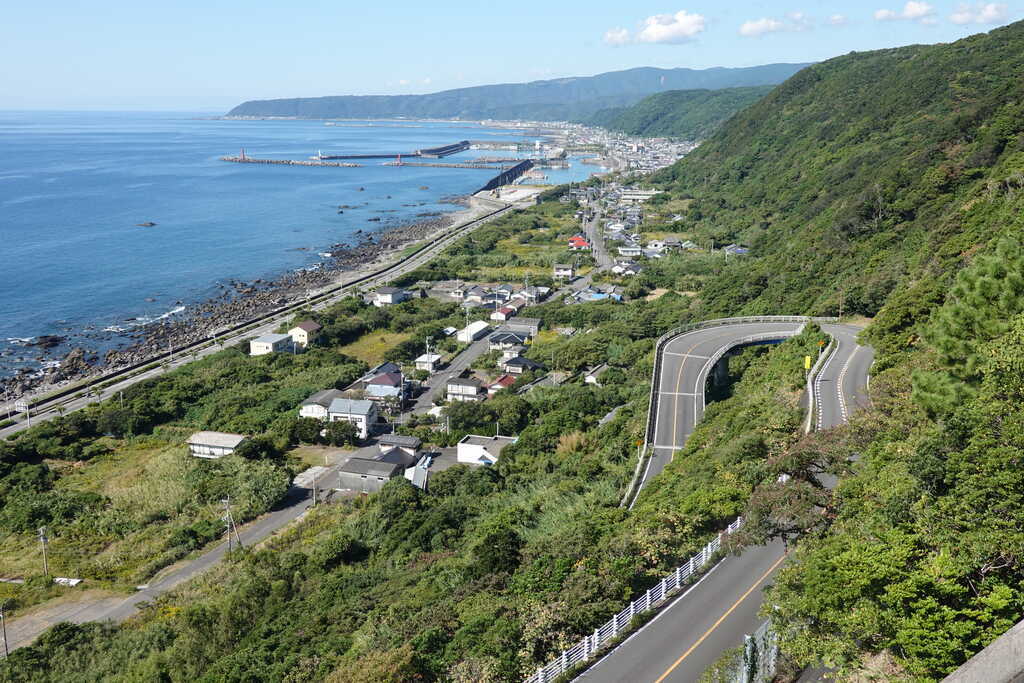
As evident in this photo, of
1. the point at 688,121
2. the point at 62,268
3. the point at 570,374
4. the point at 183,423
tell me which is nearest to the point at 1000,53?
the point at 570,374

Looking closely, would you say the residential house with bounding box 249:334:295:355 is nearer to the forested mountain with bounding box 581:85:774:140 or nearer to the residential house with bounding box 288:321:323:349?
the residential house with bounding box 288:321:323:349

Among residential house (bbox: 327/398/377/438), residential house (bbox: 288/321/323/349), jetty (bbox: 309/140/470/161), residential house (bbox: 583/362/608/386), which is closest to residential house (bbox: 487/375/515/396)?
residential house (bbox: 583/362/608/386)

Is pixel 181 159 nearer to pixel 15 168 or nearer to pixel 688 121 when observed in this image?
pixel 15 168

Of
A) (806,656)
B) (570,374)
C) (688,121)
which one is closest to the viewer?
(806,656)

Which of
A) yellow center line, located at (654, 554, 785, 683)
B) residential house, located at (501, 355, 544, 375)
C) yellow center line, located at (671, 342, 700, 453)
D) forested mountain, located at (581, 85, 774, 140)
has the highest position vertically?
forested mountain, located at (581, 85, 774, 140)

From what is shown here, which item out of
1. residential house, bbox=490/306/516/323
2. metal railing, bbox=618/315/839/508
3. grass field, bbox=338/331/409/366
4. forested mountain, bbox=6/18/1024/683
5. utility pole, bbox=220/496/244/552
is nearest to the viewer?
forested mountain, bbox=6/18/1024/683

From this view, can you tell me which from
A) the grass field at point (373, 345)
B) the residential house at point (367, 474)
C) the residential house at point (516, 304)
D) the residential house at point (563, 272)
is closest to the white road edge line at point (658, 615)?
the residential house at point (367, 474)
